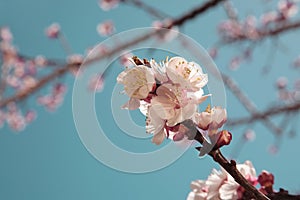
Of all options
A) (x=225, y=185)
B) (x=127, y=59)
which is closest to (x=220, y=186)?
(x=225, y=185)

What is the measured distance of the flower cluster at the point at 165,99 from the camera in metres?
0.57

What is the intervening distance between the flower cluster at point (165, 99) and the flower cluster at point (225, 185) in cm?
18

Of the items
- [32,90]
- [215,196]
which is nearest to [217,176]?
[215,196]

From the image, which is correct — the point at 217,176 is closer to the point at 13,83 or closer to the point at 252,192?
the point at 252,192

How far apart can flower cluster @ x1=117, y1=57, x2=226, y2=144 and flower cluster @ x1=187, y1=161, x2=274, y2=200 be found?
185 millimetres

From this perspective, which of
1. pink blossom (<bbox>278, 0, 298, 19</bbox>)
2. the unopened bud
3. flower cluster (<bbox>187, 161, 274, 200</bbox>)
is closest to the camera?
the unopened bud

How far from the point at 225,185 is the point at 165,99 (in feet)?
0.84

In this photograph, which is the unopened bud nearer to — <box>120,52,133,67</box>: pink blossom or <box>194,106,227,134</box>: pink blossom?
<box>194,106,227,134</box>: pink blossom

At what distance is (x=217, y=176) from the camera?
781mm

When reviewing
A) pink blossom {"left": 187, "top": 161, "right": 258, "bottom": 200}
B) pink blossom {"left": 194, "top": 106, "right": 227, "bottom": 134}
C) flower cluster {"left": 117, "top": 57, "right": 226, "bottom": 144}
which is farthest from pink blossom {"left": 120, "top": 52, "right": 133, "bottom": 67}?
pink blossom {"left": 187, "top": 161, "right": 258, "bottom": 200}

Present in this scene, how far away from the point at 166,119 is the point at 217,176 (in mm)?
269

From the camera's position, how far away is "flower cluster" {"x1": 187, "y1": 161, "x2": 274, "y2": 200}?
2.28 feet

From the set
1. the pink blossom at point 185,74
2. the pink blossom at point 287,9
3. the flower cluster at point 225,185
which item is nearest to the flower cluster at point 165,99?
the pink blossom at point 185,74

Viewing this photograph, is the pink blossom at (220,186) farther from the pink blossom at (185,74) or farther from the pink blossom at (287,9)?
the pink blossom at (287,9)
